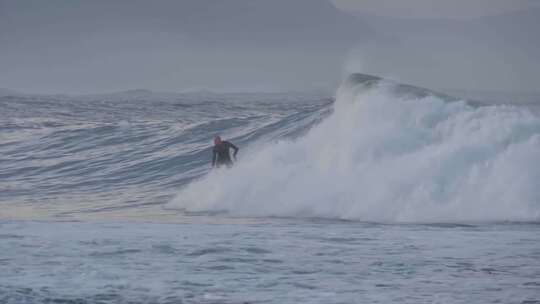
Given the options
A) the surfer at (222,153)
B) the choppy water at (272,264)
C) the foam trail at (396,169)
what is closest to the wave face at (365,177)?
the foam trail at (396,169)

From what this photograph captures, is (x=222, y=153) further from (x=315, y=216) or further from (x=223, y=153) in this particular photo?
(x=315, y=216)

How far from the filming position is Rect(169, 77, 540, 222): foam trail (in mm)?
18172

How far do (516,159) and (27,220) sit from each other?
8431 mm

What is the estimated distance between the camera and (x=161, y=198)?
933 inches

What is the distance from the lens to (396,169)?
781 inches

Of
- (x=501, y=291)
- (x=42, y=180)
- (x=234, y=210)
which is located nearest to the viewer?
(x=501, y=291)

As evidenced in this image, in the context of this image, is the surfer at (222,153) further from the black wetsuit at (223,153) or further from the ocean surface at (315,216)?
the ocean surface at (315,216)

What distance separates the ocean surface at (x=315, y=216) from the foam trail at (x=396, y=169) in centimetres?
4

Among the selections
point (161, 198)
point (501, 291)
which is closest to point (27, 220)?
point (161, 198)

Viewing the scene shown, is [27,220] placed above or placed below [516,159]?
below

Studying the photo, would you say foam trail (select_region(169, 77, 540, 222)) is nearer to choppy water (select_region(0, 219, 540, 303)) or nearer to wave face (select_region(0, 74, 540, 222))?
wave face (select_region(0, 74, 540, 222))

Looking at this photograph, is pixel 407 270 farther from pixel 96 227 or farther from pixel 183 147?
pixel 183 147

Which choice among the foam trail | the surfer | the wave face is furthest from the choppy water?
the surfer

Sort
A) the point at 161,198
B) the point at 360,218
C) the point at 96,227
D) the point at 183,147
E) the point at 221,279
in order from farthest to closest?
the point at 183,147 → the point at 161,198 → the point at 360,218 → the point at 96,227 → the point at 221,279
